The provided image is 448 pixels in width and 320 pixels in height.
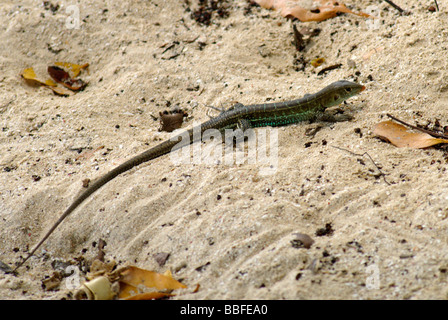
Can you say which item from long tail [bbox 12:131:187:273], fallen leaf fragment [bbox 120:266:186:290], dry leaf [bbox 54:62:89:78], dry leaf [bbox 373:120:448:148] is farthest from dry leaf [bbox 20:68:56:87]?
dry leaf [bbox 373:120:448:148]

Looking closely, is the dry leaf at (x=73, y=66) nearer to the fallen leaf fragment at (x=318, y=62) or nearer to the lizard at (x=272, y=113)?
the lizard at (x=272, y=113)

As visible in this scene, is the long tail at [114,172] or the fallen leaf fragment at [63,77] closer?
the long tail at [114,172]

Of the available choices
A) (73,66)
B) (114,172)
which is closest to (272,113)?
(114,172)

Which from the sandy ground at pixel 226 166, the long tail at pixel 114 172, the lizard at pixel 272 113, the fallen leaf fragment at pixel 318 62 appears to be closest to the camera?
the sandy ground at pixel 226 166

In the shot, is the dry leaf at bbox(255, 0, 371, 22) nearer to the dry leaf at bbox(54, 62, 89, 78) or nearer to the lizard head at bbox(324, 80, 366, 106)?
the lizard head at bbox(324, 80, 366, 106)

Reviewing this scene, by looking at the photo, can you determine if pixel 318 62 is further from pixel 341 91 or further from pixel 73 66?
pixel 73 66

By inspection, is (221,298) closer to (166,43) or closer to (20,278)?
(20,278)

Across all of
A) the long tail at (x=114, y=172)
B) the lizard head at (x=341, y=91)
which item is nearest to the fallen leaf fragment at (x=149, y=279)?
the long tail at (x=114, y=172)
